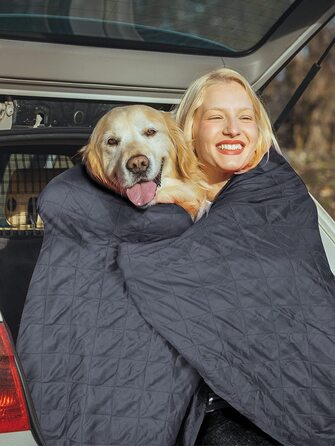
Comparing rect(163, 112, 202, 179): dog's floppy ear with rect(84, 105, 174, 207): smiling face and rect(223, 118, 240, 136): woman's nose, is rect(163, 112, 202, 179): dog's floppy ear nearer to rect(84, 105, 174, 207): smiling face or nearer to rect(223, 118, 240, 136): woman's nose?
rect(84, 105, 174, 207): smiling face

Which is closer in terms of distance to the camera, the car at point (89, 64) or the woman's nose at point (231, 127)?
the woman's nose at point (231, 127)

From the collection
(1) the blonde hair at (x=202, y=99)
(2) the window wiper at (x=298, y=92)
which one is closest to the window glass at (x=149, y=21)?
(2) the window wiper at (x=298, y=92)

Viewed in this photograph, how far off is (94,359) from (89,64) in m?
1.25

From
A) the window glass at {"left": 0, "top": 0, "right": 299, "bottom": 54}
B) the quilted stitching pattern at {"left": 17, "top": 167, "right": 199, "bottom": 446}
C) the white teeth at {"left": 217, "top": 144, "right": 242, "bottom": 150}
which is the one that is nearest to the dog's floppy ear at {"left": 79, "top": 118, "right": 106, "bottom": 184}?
the quilted stitching pattern at {"left": 17, "top": 167, "right": 199, "bottom": 446}

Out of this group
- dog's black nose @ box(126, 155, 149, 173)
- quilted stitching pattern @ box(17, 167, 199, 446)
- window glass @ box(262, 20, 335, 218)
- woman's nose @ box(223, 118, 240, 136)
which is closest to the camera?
quilted stitching pattern @ box(17, 167, 199, 446)

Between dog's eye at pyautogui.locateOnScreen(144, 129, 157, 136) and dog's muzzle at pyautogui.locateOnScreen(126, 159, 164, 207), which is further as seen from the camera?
dog's eye at pyautogui.locateOnScreen(144, 129, 157, 136)

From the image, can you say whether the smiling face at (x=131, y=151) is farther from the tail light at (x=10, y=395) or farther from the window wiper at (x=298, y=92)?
the window wiper at (x=298, y=92)

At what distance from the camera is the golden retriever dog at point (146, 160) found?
2.41 m

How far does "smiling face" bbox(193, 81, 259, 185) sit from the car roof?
1.66ft

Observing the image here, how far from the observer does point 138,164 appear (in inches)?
96.4

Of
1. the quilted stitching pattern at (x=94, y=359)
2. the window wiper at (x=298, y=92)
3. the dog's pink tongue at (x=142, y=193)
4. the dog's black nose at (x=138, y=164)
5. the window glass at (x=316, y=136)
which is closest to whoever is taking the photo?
the quilted stitching pattern at (x=94, y=359)

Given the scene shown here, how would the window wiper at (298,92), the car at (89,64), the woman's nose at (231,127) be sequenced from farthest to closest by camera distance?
1. the window wiper at (298,92)
2. the car at (89,64)
3. the woman's nose at (231,127)

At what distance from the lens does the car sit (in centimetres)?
283

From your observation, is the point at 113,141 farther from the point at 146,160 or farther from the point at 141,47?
the point at 141,47
